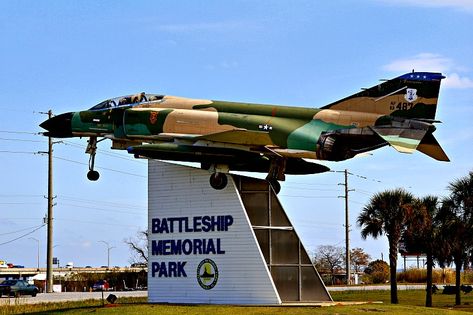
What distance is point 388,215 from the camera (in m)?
57.2

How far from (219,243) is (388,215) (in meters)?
23.3

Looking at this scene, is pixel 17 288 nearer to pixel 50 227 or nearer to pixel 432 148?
pixel 50 227

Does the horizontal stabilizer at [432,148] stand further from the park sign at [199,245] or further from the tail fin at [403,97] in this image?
the park sign at [199,245]

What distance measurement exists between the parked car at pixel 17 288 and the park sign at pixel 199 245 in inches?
913

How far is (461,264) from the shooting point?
192ft

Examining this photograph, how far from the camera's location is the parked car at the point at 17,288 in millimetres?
58938

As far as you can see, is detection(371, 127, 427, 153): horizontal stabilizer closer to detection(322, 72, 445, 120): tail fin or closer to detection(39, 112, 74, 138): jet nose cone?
detection(322, 72, 445, 120): tail fin

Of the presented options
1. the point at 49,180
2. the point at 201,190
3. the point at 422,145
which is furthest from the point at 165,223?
the point at 49,180

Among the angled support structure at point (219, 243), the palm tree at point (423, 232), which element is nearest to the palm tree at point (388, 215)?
the palm tree at point (423, 232)

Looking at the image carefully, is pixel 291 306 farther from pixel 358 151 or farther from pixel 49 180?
pixel 49 180

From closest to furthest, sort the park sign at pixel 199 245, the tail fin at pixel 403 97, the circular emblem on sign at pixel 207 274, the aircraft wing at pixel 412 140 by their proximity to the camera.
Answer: the aircraft wing at pixel 412 140, the tail fin at pixel 403 97, the park sign at pixel 199 245, the circular emblem on sign at pixel 207 274

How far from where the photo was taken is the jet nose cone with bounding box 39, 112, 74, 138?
1508 inches


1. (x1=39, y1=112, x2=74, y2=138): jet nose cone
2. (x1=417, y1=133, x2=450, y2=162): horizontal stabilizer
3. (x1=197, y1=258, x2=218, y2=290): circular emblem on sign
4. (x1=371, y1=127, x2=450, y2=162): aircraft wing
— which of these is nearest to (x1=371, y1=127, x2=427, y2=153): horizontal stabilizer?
(x1=371, y1=127, x2=450, y2=162): aircraft wing

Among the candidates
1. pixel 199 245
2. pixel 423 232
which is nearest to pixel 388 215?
pixel 423 232
